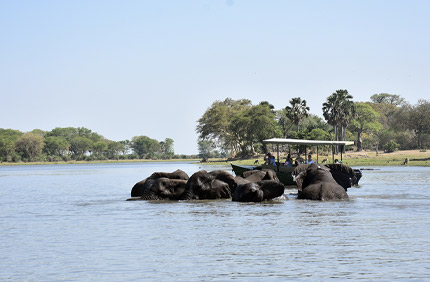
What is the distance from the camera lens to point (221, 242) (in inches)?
677

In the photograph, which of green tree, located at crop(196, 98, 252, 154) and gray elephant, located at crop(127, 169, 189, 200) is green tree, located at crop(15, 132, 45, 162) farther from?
gray elephant, located at crop(127, 169, 189, 200)

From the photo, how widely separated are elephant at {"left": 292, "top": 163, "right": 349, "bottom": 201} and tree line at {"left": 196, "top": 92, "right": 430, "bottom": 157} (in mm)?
74266

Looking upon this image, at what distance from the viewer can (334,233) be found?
18344mm

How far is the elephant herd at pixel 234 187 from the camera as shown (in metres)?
29.7

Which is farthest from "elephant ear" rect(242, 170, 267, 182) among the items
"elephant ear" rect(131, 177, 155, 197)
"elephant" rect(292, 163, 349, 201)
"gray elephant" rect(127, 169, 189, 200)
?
"elephant ear" rect(131, 177, 155, 197)

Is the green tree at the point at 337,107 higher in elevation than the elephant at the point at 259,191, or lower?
higher

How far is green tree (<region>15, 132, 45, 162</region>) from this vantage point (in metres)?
188

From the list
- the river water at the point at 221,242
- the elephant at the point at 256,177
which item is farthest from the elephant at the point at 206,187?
the river water at the point at 221,242

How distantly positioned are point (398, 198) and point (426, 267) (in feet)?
59.9

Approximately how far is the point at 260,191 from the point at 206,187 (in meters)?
3.12

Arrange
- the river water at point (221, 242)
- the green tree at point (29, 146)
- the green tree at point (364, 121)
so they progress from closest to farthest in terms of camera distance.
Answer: the river water at point (221, 242) < the green tree at point (364, 121) < the green tree at point (29, 146)

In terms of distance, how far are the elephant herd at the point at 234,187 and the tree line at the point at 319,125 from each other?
74.1 m

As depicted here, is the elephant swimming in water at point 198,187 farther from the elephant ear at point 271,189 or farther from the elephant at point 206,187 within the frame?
the elephant ear at point 271,189

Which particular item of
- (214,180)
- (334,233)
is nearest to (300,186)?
(214,180)
